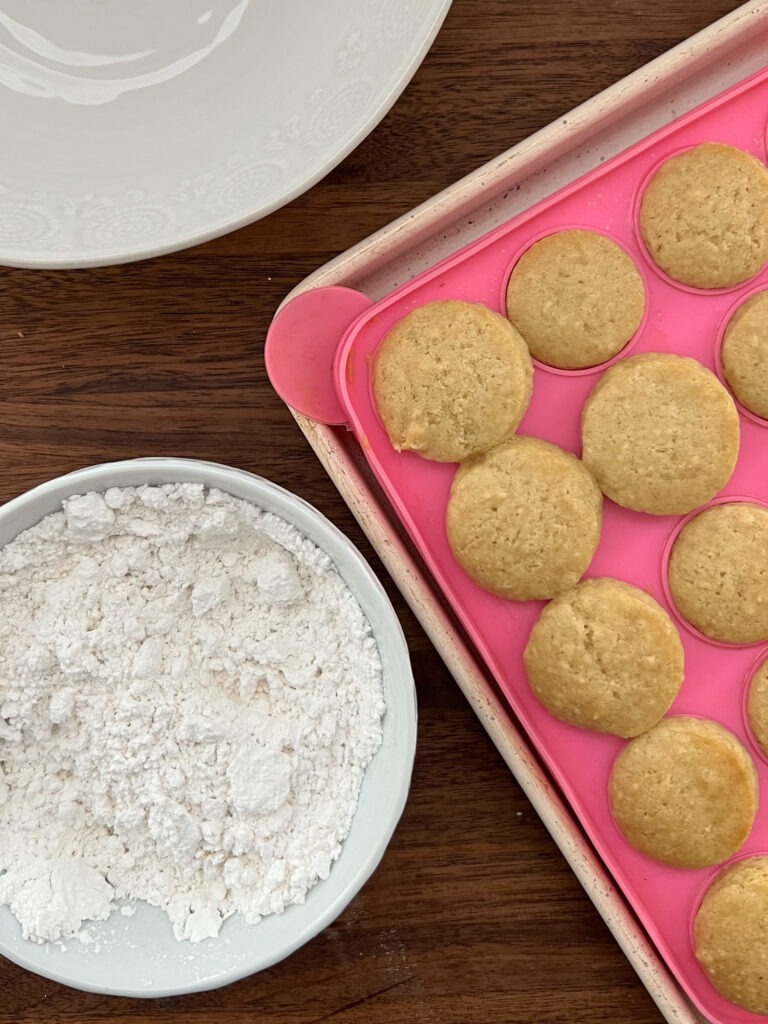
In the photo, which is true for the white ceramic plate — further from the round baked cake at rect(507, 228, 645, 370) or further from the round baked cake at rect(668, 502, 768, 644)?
the round baked cake at rect(668, 502, 768, 644)

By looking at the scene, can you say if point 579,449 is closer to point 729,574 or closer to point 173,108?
point 729,574

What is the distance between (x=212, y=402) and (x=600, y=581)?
12.0 inches

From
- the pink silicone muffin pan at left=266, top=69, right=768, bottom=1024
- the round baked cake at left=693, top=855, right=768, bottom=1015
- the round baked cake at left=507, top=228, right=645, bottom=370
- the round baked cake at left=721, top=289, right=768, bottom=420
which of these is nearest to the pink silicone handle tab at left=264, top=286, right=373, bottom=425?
the pink silicone muffin pan at left=266, top=69, right=768, bottom=1024

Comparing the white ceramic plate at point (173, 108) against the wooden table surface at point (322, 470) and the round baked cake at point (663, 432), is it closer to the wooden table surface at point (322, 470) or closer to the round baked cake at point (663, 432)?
the wooden table surface at point (322, 470)

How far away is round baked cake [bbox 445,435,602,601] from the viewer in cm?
59

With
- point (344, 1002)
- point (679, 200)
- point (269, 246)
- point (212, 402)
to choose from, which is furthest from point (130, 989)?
point (679, 200)

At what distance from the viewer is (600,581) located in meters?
0.61

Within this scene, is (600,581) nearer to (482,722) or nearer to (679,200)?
(482,722)

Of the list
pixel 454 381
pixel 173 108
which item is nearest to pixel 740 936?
pixel 454 381

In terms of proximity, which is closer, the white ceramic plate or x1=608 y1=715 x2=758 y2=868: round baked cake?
the white ceramic plate

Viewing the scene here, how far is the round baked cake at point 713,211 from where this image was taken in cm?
58

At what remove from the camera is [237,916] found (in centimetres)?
62

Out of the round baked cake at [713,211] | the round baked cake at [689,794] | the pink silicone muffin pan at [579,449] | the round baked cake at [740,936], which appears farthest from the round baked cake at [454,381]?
the round baked cake at [740,936]

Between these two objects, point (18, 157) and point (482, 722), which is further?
point (482, 722)
